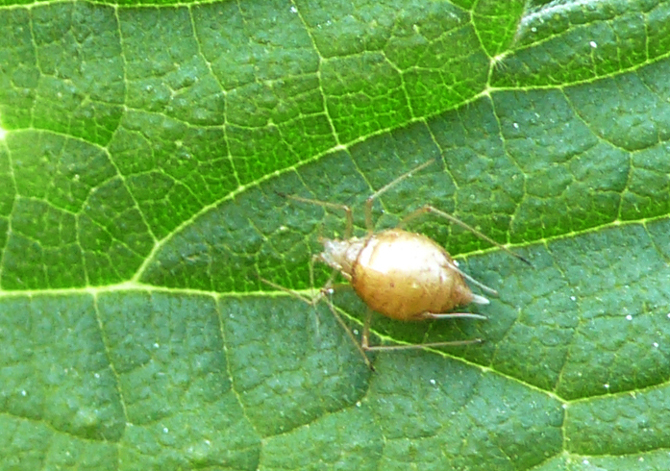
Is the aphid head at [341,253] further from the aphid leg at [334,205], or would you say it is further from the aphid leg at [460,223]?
the aphid leg at [460,223]

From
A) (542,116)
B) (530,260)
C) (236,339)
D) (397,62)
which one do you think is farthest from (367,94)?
(236,339)

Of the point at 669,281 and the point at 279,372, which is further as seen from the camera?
the point at 279,372

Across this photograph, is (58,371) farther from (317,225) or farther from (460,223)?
(460,223)

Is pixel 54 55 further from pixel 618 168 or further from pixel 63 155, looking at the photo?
pixel 618 168

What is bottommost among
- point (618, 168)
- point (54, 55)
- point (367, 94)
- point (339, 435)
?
point (339, 435)

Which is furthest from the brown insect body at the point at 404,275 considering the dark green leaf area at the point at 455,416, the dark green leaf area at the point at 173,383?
the dark green leaf area at the point at 173,383

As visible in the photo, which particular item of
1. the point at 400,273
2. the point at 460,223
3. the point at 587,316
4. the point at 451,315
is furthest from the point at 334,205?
the point at 587,316

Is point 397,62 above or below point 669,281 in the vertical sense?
above
